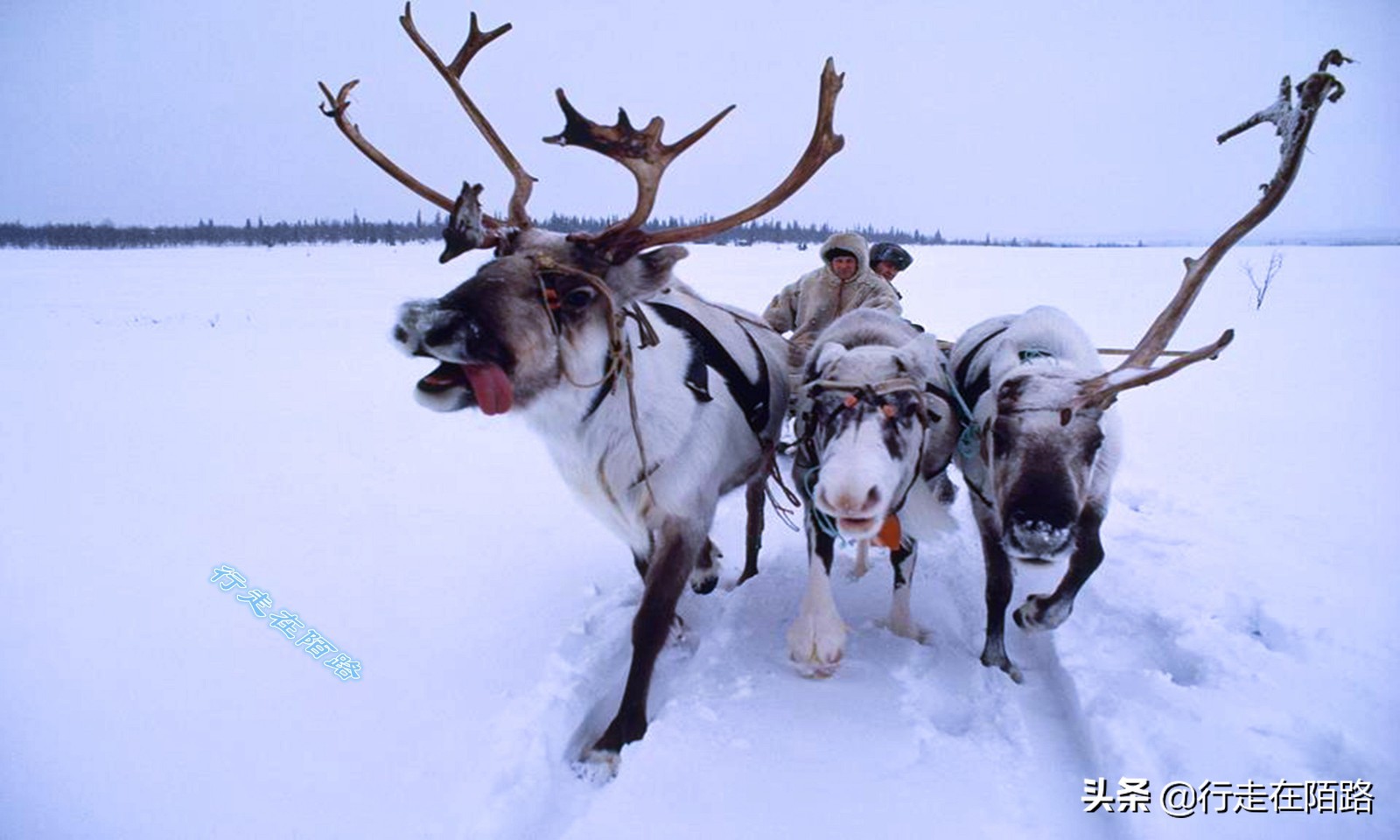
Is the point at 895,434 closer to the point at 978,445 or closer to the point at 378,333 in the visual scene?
the point at 978,445

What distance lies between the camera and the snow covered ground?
244 centimetres

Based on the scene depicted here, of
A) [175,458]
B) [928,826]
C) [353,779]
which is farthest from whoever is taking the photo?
[175,458]

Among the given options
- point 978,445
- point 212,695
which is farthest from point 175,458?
point 978,445

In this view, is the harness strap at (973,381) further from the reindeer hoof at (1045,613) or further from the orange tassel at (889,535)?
the reindeer hoof at (1045,613)

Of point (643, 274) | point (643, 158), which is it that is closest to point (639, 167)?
point (643, 158)

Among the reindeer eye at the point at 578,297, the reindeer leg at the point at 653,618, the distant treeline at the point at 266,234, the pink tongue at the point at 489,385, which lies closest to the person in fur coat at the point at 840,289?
the reindeer leg at the point at 653,618

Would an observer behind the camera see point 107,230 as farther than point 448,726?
Yes

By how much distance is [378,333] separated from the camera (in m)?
13.9

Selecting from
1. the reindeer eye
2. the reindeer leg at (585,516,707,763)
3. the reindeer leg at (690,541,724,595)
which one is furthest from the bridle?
the reindeer eye

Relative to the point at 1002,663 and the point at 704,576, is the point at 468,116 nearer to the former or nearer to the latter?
the point at 704,576

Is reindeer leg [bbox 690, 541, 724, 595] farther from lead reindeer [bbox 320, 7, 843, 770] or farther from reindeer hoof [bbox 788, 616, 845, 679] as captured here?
reindeer hoof [bbox 788, 616, 845, 679]

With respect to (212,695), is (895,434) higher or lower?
higher

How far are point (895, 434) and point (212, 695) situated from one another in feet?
10.0

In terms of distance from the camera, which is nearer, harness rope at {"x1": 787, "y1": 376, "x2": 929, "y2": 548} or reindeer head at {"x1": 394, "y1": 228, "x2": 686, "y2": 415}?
reindeer head at {"x1": 394, "y1": 228, "x2": 686, "y2": 415}
